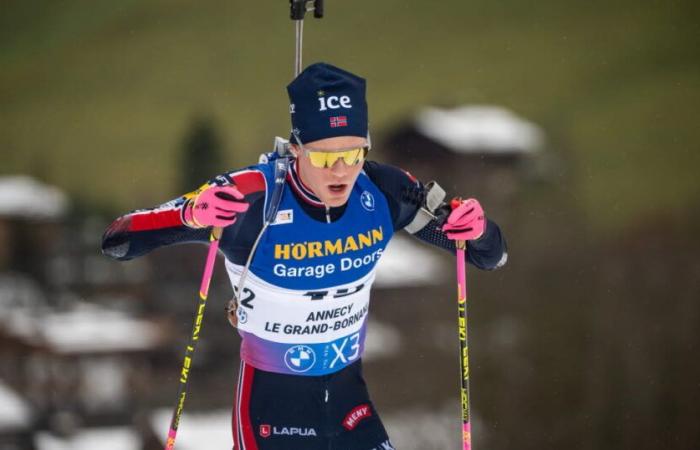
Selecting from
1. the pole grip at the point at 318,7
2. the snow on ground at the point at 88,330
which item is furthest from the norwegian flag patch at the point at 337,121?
the snow on ground at the point at 88,330

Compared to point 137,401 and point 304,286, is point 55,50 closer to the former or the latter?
point 137,401

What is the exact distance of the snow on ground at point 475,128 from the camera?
19.5 feet

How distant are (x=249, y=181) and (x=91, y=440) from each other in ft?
10.8

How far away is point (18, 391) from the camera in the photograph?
544 cm

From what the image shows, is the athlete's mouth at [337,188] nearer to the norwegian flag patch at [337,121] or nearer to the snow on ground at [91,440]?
the norwegian flag patch at [337,121]

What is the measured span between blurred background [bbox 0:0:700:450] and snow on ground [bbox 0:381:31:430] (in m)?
0.01

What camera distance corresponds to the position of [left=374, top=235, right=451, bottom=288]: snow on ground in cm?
591

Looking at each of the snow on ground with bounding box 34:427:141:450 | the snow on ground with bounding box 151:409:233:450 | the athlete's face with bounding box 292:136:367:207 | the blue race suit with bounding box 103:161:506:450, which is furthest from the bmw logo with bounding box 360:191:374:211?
the snow on ground with bounding box 34:427:141:450

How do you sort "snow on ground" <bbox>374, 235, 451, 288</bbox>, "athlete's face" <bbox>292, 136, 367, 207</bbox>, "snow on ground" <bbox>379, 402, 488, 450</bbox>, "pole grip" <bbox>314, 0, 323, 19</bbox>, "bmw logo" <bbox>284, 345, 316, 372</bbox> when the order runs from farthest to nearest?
"snow on ground" <bbox>374, 235, 451, 288</bbox> < "snow on ground" <bbox>379, 402, 488, 450</bbox> < "pole grip" <bbox>314, 0, 323, 19</bbox> < "bmw logo" <bbox>284, 345, 316, 372</bbox> < "athlete's face" <bbox>292, 136, 367, 207</bbox>

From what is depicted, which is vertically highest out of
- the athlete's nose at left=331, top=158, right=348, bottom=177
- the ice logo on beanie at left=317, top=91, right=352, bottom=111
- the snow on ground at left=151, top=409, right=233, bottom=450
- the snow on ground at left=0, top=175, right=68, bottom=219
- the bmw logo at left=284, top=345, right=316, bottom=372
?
the ice logo on beanie at left=317, top=91, right=352, bottom=111

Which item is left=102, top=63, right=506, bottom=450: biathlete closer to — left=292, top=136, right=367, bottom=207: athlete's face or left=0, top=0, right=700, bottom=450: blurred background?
left=292, top=136, right=367, bottom=207: athlete's face

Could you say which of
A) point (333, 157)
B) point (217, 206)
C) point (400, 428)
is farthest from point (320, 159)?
point (400, 428)

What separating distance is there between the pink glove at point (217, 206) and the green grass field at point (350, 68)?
10.3 ft

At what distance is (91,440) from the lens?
552 cm
